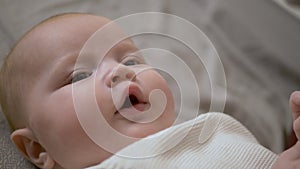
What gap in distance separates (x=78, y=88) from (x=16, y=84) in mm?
119

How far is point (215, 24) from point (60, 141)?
0.52 meters

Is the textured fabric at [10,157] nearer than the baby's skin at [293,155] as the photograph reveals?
No

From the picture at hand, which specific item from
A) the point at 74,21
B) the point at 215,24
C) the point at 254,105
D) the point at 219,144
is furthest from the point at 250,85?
the point at 74,21

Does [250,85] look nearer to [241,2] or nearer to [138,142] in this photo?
[241,2]

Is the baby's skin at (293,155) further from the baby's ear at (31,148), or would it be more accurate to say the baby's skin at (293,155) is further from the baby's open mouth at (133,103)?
the baby's ear at (31,148)

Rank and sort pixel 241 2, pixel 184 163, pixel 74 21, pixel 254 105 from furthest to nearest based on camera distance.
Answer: pixel 241 2 < pixel 254 105 < pixel 74 21 < pixel 184 163

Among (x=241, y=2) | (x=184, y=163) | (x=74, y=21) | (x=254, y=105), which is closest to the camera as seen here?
(x=184, y=163)

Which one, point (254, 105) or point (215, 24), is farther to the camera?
point (215, 24)

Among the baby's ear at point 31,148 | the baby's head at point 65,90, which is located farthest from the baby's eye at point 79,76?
the baby's ear at point 31,148

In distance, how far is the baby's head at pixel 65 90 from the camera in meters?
0.80

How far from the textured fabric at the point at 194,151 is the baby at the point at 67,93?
1 centimetres

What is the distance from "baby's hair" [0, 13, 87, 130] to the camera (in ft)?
2.83

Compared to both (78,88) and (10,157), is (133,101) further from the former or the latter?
(10,157)

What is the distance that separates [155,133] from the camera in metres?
0.82
